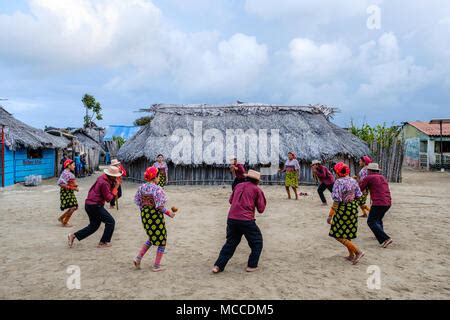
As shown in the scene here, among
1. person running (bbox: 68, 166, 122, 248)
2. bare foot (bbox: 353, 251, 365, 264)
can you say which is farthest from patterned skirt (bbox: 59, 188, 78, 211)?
bare foot (bbox: 353, 251, 365, 264)

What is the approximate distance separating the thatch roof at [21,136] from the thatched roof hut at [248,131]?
393cm

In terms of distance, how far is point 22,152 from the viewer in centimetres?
1792

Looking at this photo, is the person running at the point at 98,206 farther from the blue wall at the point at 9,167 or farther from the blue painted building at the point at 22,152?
the blue wall at the point at 9,167

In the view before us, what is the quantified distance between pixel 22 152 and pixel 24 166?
68cm

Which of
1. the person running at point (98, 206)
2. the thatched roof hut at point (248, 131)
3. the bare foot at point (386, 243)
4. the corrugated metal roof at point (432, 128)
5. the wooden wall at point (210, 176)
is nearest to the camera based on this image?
the person running at point (98, 206)

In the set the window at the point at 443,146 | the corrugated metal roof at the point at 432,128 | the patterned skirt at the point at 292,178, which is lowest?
the patterned skirt at the point at 292,178

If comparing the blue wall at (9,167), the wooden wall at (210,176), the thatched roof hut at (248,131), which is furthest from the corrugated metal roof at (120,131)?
the wooden wall at (210,176)

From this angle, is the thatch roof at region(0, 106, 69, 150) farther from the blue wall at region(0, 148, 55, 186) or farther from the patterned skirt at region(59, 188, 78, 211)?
the patterned skirt at region(59, 188, 78, 211)

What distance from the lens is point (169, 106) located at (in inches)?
768

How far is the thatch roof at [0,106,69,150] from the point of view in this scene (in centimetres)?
1648

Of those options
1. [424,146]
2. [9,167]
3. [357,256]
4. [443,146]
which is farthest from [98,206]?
[424,146]

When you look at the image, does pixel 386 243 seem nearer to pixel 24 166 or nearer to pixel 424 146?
pixel 24 166

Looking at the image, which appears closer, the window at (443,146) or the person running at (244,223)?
the person running at (244,223)

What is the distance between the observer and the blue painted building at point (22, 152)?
16.2 metres
